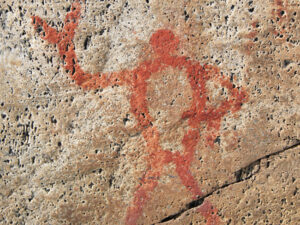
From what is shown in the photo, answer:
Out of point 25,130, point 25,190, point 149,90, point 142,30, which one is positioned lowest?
point 25,190

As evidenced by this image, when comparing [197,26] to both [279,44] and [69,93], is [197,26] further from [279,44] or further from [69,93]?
[69,93]

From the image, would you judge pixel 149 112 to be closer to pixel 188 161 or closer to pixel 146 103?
pixel 146 103

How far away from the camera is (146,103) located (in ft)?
4.59

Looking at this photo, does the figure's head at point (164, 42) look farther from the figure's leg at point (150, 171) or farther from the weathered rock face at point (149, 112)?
the figure's leg at point (150, 171)

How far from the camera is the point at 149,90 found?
140 cm

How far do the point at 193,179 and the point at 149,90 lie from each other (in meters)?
0.46

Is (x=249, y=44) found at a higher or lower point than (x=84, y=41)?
lower

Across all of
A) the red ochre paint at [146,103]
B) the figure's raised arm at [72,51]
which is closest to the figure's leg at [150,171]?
the red ochre paint at [146,103]

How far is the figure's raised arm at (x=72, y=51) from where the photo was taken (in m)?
1.38

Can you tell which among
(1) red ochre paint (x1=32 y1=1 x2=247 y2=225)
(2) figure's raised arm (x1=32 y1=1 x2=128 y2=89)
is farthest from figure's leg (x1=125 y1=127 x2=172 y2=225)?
(2) figure's raised arm (x1=32 y1=1 x2=128 y2=89)

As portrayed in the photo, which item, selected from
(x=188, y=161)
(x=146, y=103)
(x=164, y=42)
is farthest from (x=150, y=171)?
(x=164, y=42)

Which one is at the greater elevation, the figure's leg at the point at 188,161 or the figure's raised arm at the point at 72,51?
the figure's raised arm at the point at 72,51

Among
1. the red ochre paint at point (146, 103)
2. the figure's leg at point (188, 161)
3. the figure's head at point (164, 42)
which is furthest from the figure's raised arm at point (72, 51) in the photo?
the figure's leg at point (188, 161)

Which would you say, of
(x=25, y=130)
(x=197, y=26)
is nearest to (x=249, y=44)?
(x=197, y=26)
